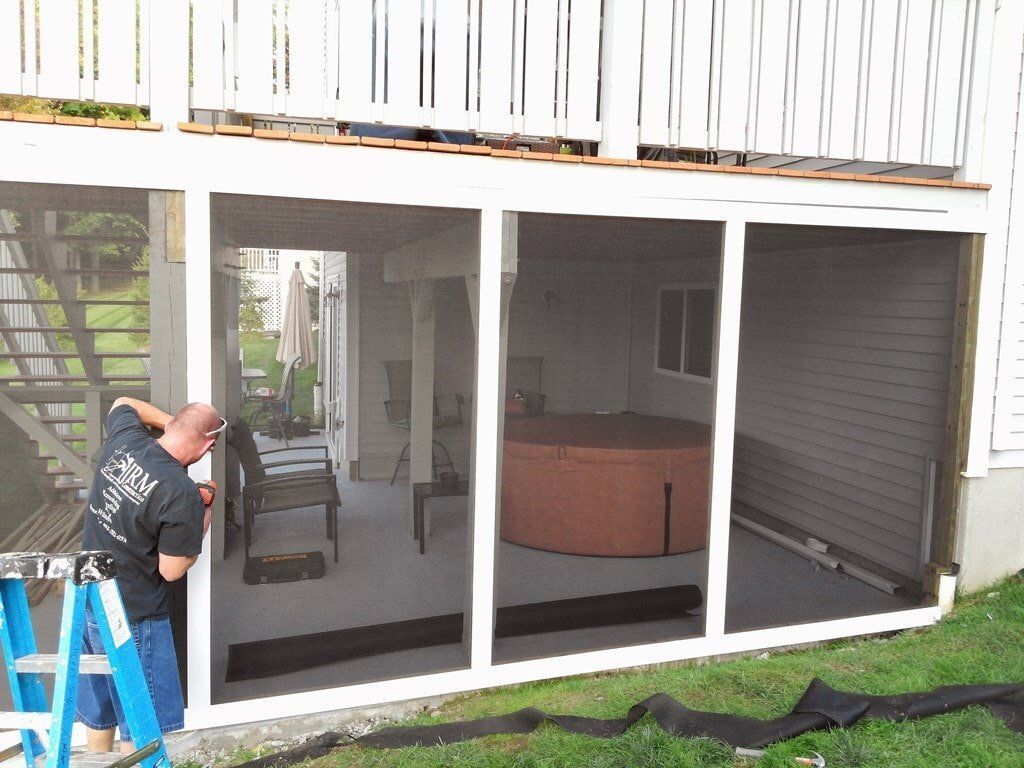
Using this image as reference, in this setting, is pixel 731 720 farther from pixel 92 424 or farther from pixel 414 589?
pixel 92 424

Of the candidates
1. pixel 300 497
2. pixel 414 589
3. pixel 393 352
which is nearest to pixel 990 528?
pixel 414 589

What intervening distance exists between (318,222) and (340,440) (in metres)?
1.16

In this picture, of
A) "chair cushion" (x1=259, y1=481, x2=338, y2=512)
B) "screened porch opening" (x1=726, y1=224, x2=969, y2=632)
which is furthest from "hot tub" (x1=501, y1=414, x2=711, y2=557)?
"chair cushion" (x1=259, y1=481, x2=338, y2=512)

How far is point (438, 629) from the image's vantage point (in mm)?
4199

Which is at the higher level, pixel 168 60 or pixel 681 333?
pixel 168 60

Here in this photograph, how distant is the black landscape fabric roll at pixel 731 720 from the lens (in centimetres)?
331

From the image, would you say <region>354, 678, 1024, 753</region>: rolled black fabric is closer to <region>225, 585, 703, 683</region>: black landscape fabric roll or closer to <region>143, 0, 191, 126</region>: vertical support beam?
<region>225, 585, 703, 683</region>: black landscape fabric roll

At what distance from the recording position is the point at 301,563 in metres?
3.92

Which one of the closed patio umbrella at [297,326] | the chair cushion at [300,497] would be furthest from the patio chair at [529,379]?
the closed patio umbrella at [297,326]

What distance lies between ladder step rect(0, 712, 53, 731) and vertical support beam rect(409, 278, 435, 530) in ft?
8.06

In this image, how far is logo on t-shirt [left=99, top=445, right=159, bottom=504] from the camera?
2924 millimetres

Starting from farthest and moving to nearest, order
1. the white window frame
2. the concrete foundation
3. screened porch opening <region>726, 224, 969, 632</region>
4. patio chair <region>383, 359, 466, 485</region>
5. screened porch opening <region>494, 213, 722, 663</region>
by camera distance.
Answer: the white window frame, screened porch opening <region>726, 224, 969, 632</region>, the concrete foundation, screened porch opening <region>494, 213, 722, 663</region>, patio chair <region>383, 359, 466, 485</region>

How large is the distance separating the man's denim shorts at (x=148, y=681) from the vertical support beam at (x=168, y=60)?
6.62 ft

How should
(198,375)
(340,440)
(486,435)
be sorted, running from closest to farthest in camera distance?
(198,375)
(486,435)
(340,440)
